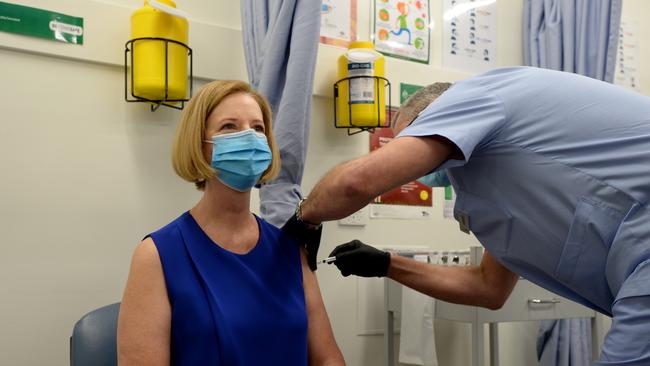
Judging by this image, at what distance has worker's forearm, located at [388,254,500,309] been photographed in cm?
151

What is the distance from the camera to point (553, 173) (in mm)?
1121

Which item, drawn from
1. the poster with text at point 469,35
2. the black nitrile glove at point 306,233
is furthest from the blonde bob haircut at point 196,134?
the poster with text at point 469,35

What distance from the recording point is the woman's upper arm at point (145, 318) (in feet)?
3.72

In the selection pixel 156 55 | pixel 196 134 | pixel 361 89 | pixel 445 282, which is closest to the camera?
pixel 196 134

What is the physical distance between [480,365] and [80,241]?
1446 mm

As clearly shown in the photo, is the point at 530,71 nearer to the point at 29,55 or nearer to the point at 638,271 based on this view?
the point at 638,271

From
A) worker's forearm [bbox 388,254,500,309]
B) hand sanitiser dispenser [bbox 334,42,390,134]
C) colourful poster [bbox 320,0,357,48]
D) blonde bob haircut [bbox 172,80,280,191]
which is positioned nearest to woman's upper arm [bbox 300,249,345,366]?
worker's forearm [bbox 388,254,500,309]

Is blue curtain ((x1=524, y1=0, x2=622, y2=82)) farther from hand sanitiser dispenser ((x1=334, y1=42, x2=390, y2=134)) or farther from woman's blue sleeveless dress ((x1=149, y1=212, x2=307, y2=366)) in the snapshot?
woman's blue sleeveless dress ((x1=149, y1=212, x2=307, y2=366))

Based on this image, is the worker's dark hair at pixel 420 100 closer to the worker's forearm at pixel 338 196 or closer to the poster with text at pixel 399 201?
the worker's forearm at pixel 338 196

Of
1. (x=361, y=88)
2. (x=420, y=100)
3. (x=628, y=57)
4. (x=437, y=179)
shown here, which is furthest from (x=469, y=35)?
(x=420, y=100)

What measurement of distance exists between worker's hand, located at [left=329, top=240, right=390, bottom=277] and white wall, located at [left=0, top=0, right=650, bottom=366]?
0.79 m

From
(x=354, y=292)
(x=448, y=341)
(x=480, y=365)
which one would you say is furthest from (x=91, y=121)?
(x=448, y=341)

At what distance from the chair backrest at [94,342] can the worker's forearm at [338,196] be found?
67cm

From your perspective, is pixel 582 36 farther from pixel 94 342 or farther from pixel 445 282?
pixel 94 342
